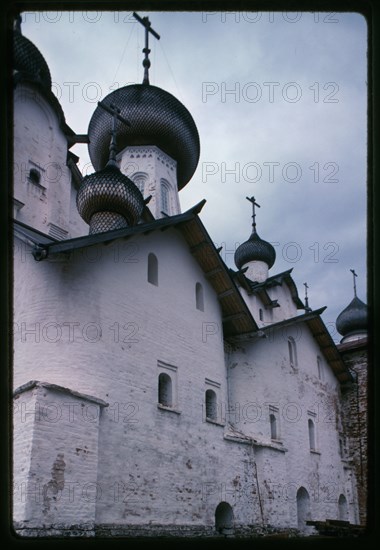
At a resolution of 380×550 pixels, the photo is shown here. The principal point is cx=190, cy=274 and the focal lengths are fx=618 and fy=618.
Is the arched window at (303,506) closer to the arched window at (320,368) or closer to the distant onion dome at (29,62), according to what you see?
the arched window at (320,368)

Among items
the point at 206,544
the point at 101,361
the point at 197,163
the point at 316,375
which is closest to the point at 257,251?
the point at 197,163

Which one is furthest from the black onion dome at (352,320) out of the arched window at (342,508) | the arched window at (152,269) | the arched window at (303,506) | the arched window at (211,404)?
the arched window at (152,269)

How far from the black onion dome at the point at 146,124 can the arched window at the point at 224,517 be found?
12281 millimetres

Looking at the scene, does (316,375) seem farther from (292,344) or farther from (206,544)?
(206,544)

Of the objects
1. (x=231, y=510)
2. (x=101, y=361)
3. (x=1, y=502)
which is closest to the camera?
(x=1, y=502)

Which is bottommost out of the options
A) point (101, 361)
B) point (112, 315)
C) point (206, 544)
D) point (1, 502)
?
point (206, 544)

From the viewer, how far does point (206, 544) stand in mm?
3514

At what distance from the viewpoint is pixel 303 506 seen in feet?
59.7

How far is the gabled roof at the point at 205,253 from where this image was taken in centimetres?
1262

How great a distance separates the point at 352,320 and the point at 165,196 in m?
16.1

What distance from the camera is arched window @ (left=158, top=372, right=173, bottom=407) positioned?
44.5 ft

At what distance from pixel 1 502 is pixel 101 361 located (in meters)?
8.50

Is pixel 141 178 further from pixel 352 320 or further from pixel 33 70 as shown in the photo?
pixel 352 320

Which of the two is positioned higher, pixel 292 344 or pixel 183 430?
pixel 292 344
